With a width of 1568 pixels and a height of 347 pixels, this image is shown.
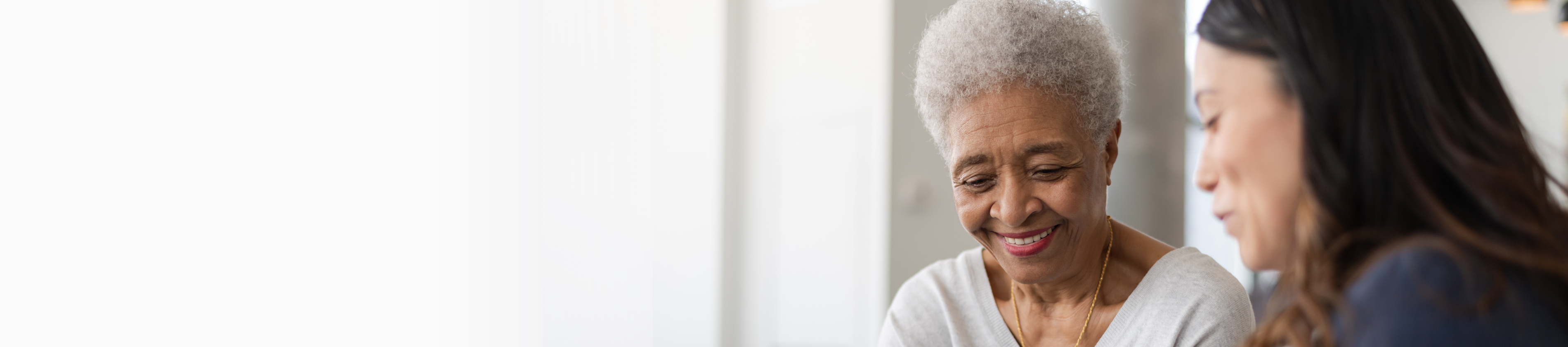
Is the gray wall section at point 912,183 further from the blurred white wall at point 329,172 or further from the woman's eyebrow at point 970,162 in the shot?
the woman's eyebrow at point 970,162

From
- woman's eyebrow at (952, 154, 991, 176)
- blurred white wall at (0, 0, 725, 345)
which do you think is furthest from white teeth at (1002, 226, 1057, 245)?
blurred white wall at (0, 0, 725, 345)

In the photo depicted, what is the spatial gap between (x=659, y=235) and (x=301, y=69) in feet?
4.14

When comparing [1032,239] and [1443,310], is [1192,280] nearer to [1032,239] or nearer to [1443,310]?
[1032,239]

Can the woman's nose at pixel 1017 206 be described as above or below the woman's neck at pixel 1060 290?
above

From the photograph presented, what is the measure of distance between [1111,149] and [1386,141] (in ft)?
2.53

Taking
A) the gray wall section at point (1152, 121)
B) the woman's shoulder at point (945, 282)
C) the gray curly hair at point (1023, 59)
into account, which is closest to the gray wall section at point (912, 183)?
the gray wall section at point (1152, 121)

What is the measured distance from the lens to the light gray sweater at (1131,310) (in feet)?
4.29

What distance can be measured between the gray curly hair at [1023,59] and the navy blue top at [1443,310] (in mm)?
749

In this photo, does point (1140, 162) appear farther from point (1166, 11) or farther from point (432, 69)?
point (432, 69)

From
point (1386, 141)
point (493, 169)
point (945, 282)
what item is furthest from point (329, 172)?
point (1386, 141)

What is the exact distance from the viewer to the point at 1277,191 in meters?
0.75

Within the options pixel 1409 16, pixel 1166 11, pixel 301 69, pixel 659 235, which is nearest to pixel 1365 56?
pixel 1409 16

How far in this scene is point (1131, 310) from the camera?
1394 mm

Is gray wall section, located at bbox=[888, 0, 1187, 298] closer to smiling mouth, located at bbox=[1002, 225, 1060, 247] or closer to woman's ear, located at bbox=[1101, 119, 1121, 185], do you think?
woman's ear, located at bbox=[1101, 119, 1121, 185]
